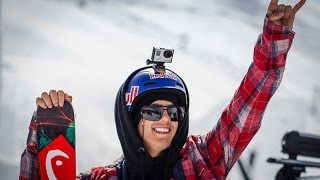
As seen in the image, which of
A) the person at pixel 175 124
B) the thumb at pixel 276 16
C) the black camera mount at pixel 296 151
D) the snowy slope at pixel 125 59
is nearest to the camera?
the thumb at pixel 276 16

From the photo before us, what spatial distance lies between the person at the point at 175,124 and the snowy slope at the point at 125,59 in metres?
4.82

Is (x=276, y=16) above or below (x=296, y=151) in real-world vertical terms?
above

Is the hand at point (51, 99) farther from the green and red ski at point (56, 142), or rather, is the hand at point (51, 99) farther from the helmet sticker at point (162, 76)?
the helmet sticker at point (162, 76)

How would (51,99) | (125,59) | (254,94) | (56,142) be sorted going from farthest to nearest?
1. (125,59)
2. (56,142)
3. (51,99)
4. (254,94)

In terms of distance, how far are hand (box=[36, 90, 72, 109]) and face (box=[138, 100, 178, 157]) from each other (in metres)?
0.53

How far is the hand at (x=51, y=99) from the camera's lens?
2797 mm

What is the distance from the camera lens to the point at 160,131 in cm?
284

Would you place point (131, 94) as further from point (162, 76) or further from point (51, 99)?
point (51, 99)

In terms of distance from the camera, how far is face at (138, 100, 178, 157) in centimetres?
283

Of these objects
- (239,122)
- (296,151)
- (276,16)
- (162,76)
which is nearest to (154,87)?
(162,76)

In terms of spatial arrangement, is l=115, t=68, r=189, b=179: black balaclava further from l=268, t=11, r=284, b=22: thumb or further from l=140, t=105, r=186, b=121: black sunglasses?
l=268, t=11, r=284, b=22: thumb

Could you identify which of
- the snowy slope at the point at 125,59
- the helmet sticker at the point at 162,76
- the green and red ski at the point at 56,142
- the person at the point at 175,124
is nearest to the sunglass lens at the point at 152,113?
the person at the point at 175,124

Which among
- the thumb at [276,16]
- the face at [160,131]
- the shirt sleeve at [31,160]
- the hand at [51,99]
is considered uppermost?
the thumb at [276,16]

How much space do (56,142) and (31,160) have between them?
0.20 meters
